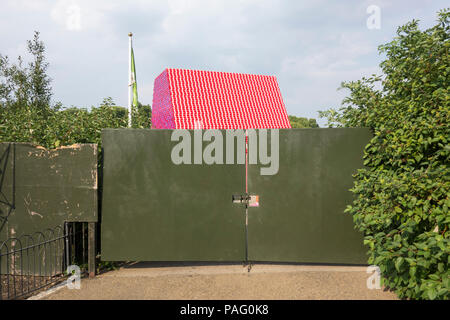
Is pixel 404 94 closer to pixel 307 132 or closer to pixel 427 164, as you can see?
pixel 427 164

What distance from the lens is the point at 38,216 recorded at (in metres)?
4.99

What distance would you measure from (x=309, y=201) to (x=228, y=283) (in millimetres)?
1958

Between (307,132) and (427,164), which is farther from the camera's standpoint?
(307,132)

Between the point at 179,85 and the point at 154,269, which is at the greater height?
the point at 179,85

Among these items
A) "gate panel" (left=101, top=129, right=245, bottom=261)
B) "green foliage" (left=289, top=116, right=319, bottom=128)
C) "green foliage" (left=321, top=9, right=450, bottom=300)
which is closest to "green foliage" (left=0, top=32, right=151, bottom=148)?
"gate panel" (left=101, top=129, right=245, bottom=261)

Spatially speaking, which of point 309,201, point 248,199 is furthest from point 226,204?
point 309,201

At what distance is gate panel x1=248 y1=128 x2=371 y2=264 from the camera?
5141 millimetres

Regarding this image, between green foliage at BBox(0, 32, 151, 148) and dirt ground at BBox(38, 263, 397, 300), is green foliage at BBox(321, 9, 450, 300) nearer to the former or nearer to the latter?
dirt ground at BBox(38, 263, 397, 300)

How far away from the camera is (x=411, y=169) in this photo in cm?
401

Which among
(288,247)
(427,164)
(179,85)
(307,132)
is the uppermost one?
(179,85)

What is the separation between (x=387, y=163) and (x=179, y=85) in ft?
53.0

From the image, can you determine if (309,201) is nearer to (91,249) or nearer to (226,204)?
(226,204)

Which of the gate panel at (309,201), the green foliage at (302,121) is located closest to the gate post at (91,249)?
the gate panel at (309,201)
